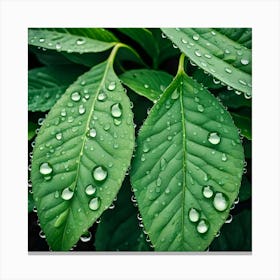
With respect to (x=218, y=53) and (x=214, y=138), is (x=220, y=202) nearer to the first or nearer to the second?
(x=214, y=138)

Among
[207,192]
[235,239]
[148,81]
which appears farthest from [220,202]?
[148,81]

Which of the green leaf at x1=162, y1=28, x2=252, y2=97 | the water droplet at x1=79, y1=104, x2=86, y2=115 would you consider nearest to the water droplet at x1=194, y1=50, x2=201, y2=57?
the green leaf at x1=162, y1=28, x2=252, y2=97

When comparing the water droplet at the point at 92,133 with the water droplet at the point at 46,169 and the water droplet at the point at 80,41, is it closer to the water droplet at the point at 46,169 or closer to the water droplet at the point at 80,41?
the water droplet at the point at 46,169

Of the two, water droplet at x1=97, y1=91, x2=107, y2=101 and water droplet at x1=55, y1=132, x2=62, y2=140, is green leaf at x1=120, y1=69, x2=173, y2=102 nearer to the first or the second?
water droplet at x1=97, y1=91, x2=107, y2=101

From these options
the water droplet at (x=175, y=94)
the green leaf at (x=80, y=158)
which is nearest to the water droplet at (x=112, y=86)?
the green leaf at (x=80, y=158)
